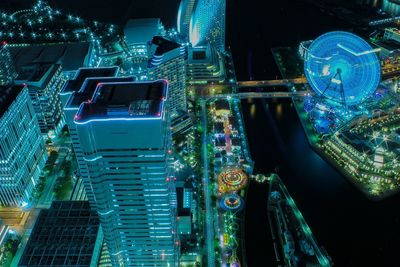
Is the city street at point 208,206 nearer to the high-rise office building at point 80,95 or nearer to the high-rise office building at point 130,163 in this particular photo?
the high-rise office building at point 130,163

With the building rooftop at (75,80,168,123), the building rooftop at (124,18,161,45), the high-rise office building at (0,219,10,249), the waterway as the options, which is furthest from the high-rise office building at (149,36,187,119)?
the high-rise office building at (0,219,10,249)

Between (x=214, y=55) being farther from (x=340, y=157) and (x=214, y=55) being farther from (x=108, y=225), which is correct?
(x=108, y=225)

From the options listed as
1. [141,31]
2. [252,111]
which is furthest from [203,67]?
[141,31]

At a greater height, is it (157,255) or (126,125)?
(126,125)

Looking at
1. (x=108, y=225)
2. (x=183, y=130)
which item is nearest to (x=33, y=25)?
(x=183, y=130)

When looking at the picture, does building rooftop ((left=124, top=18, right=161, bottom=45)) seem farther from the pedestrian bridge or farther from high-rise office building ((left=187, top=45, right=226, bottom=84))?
the pedestrian bridge

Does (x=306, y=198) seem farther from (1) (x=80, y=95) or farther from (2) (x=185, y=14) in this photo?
(2) (x=185, y=14)
